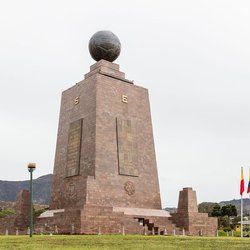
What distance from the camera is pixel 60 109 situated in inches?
1497

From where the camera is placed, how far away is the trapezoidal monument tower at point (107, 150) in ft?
101

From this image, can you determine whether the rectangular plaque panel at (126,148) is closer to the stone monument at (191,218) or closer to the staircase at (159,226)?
the staircase at (159,226)

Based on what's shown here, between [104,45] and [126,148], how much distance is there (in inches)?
346

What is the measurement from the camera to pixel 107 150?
107 feet

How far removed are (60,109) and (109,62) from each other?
602 cm

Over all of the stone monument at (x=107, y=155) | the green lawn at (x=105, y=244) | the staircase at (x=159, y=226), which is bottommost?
the green lawn at (x=105, y=244)

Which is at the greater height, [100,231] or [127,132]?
[127,132]

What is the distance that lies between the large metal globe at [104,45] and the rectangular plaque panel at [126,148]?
19.5 feet

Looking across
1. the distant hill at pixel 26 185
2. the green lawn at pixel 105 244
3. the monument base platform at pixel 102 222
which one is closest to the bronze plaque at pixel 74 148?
the monument base platform at pixel 102 222

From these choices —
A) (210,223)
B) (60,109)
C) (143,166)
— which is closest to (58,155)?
(60,109)

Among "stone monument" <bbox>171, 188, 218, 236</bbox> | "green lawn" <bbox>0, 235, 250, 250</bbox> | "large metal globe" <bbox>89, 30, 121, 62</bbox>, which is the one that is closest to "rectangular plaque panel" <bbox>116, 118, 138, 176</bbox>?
"stone monument" <bbox>171, 188, 218, 236</bbox>

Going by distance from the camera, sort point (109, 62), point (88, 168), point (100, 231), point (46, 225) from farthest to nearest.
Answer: point (109, 62)
point (88, 168)
point (46, 225)
point (100, 231)

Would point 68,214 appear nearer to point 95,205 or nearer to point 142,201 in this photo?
point 95,205

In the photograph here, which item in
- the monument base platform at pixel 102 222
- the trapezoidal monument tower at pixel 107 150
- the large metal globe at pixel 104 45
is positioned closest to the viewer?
the monument base platform at pixel 102 222
